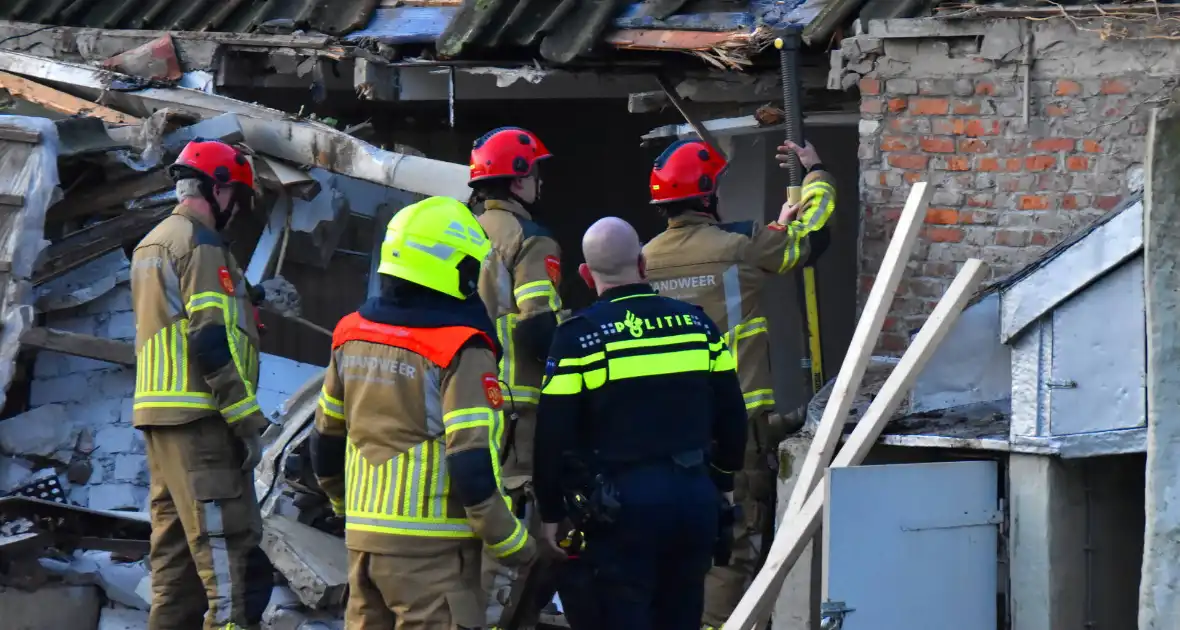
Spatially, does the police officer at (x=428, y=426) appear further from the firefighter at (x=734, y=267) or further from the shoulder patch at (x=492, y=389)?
the firefighter at (x=734, y=267)

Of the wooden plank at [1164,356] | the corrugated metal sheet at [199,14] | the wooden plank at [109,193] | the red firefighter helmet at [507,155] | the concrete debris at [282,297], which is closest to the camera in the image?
the wooden plank at [1164,356]

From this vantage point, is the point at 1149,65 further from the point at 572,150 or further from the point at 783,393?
the point at 572,150

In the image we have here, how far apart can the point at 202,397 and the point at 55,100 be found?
3.51 meters

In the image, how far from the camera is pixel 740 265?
6.54 m

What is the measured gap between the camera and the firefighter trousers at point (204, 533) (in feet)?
20.0

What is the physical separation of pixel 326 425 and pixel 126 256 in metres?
3.38

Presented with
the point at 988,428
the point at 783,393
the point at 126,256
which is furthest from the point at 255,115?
the point at 988,428

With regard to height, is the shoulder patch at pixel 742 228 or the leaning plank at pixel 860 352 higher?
the shoulder patch at pixel 742 228

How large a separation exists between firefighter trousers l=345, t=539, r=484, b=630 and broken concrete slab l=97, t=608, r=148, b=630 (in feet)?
8.52

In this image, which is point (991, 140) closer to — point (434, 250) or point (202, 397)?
point (434, 250)

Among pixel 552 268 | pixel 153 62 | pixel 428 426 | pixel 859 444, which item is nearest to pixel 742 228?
pixel 552 268

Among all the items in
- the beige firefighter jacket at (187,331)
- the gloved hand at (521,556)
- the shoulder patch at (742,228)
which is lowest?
the gloved hand at (521,556)

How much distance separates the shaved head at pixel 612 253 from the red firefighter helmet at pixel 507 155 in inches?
53.3

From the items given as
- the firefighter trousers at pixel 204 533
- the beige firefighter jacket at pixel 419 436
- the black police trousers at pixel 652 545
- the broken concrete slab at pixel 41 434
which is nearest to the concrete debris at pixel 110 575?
the broken concrete slab at pixel 41 434
